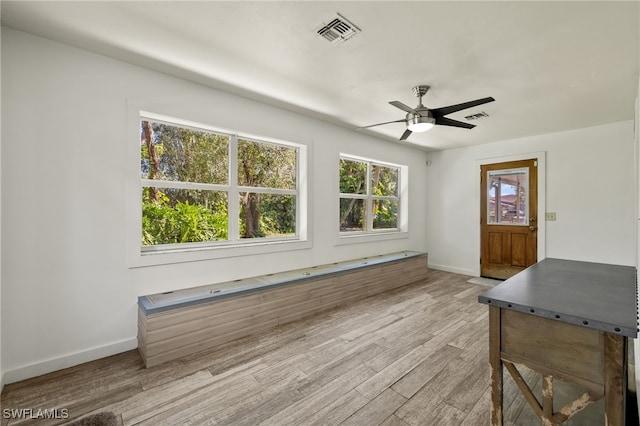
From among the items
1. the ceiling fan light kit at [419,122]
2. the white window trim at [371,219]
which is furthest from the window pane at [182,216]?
the ceiling fan light kit at [419,122]

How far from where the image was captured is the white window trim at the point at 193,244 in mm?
2529

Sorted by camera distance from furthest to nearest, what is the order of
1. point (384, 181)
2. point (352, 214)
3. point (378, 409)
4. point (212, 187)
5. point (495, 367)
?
point (384, 181)
point (352, 214)
point (212, 187)
point (378, 409)
point (495, 367)

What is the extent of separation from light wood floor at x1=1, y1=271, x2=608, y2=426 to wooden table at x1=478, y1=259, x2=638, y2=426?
0.52m

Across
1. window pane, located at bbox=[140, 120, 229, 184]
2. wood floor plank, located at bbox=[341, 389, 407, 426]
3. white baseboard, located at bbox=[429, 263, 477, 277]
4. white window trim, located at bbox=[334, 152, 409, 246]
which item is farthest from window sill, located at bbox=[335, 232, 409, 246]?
wood floor plank, located at bbox=[341, 389, 407, 426]

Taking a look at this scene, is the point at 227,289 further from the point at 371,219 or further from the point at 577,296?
the point at 371,219

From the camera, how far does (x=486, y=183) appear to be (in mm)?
5277

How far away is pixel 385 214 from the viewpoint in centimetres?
546

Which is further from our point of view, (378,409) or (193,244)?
(193,244)

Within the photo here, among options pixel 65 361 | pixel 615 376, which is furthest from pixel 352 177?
pixel 65 361

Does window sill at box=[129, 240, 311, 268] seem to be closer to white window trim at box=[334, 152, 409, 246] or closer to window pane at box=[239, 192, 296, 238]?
window pane at box=[239, 192, 296, 238]

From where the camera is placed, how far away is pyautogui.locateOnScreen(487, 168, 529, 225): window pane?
4859 mm

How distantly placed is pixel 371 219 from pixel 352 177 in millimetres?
855

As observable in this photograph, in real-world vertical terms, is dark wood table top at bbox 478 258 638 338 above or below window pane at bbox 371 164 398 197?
below

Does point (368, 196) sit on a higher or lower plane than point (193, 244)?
higher
